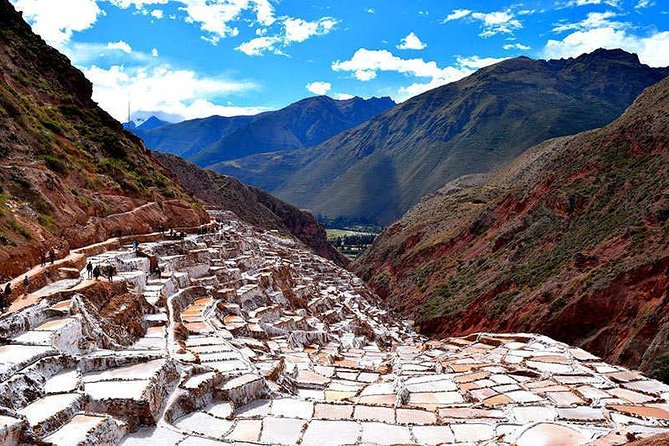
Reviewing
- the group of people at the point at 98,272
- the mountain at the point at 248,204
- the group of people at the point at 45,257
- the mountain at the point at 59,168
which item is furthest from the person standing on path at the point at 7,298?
the mountain at the point at 248,204

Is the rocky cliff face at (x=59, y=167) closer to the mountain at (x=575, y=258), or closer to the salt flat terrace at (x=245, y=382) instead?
the salt flat terrace at (x=245, y=382)

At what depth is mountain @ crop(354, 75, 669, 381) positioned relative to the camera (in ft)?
92.1

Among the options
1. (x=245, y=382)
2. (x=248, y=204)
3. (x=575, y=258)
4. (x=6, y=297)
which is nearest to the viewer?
(x=245, y=382)

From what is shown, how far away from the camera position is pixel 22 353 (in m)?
10.2

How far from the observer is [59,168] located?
26844mm

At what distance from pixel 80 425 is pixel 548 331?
2773cm

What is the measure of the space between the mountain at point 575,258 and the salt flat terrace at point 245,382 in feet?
25.8

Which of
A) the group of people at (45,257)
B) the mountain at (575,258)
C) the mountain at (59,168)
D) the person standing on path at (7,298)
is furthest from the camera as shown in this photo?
the mountain at (575,258)

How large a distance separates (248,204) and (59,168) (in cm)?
6372

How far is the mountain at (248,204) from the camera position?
78938mm

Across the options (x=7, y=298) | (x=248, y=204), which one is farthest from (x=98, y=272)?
(x=248, y=204)

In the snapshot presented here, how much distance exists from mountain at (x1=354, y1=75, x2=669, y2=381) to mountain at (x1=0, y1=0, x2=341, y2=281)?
2281 cm

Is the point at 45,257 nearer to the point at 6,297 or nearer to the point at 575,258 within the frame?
the point at 6,297

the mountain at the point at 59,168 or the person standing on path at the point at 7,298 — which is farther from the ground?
the mountain at the point at 59,168
